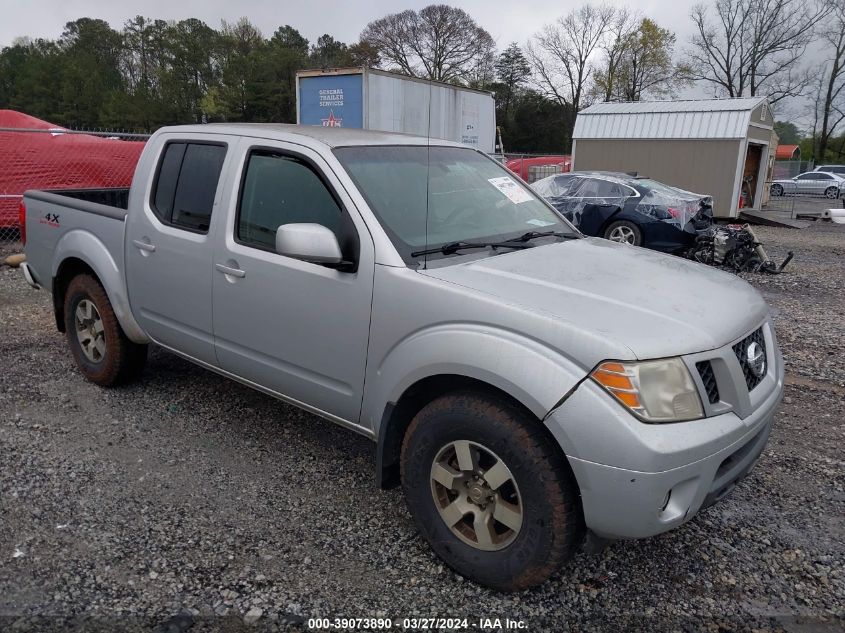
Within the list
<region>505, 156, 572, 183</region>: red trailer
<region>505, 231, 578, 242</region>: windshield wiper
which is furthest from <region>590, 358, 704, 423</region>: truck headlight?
<region>505, 156, 572, 183</region>: red trailer

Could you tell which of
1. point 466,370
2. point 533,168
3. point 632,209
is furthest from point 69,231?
point 533,168

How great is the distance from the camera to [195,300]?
12.4 feet

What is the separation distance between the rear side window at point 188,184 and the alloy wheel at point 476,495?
198cm

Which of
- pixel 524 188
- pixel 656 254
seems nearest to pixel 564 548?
pixel 656 254

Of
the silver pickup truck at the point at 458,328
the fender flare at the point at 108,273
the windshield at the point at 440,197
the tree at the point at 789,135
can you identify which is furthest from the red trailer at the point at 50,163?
the tree at the point at 789,135

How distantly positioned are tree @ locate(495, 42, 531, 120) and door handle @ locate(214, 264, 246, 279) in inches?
2108

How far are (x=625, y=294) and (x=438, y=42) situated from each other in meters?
28.1

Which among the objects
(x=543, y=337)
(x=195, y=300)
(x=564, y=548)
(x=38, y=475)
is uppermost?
(x=543, y=337)

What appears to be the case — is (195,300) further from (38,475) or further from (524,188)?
(524,188)

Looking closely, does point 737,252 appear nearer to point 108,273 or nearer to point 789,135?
point 108,273

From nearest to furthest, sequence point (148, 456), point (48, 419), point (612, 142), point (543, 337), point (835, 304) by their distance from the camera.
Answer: point (543, 337) → point (148, 456) → point (48, 419) → point (835, 304) → point (612, 142)

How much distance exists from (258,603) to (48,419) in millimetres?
2477

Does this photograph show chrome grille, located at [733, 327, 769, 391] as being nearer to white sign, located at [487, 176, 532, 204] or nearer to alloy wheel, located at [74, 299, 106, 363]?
white sign, located at [487, 176, 532, 204]

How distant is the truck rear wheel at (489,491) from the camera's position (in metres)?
2.44
